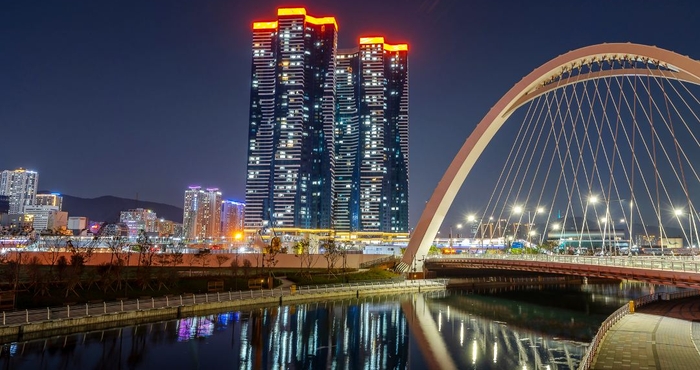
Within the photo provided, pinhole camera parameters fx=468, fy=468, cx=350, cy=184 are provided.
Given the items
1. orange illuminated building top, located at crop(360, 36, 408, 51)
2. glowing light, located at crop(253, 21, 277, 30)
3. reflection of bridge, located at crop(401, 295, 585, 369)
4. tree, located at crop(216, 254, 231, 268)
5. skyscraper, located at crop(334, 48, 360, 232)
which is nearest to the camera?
reflection of bridge, located at crop(401, 295, 585, 369)

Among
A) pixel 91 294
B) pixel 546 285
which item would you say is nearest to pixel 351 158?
pixel 546 285

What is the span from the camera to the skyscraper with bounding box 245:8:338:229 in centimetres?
12469

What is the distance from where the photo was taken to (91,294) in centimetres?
3203

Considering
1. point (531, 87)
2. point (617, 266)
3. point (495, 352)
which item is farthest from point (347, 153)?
point (495, 352)

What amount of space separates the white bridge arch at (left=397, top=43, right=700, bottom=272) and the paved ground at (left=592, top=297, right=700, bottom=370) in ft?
45.4

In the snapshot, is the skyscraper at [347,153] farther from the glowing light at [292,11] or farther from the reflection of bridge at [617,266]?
the reflection of bridge at [617,266]

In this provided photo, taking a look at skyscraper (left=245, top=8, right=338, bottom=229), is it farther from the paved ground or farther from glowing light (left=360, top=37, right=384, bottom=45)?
the paved ground

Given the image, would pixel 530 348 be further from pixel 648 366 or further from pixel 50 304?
pixel 50 304

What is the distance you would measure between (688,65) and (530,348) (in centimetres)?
1824

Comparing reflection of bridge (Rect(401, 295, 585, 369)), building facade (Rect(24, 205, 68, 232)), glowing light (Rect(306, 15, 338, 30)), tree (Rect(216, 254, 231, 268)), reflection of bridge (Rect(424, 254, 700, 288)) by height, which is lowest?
reflection of bridge (Rect(401, 295, 585, 369))

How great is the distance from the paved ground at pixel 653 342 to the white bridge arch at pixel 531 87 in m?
13.8

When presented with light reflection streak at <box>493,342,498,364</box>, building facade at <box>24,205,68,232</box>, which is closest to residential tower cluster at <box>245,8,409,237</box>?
light reflection streak at <box>493,342,498,364</box>

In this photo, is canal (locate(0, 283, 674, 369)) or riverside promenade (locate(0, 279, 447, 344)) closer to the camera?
canal (locate(0, 283, 674, 369))

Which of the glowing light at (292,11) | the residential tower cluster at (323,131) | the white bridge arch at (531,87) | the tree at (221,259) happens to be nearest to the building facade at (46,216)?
the residential tower cluster at (323,131)
